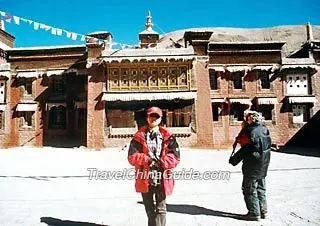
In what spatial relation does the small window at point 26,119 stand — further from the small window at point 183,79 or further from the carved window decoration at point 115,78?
the small window at point 183,79

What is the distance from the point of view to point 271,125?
82.0ft

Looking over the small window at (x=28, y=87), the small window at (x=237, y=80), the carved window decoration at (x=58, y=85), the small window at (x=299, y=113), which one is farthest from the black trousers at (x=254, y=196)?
the small window at (x=28, y=87)

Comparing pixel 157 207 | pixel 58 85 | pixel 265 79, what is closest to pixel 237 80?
pixel 265 79

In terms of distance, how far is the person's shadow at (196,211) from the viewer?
18.1 ft

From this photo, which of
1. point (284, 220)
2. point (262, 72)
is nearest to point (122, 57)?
point (262, 72)

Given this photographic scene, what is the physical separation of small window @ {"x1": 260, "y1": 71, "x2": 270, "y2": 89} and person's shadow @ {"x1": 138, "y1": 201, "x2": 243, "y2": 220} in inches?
827

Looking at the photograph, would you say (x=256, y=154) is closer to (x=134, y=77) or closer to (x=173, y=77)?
(x=173, y=77)

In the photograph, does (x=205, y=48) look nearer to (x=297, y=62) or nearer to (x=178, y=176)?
(x=297, y=62)

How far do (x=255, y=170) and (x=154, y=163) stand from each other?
6.36 ft

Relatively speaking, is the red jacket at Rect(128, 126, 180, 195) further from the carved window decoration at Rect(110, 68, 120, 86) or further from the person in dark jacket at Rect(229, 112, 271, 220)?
the carved window decoration at Rect(110, 68, 120, 86)

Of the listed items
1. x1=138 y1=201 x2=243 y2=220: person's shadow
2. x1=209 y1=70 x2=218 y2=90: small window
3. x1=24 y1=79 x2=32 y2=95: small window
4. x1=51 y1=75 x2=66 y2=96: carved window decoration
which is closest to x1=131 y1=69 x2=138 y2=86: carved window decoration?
x1=209 y1=70 x2=218 y2=90: small window

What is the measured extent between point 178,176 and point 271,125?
17.0 metres

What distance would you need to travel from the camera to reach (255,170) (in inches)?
206

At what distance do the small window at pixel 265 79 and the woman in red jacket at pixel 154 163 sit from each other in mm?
22674
